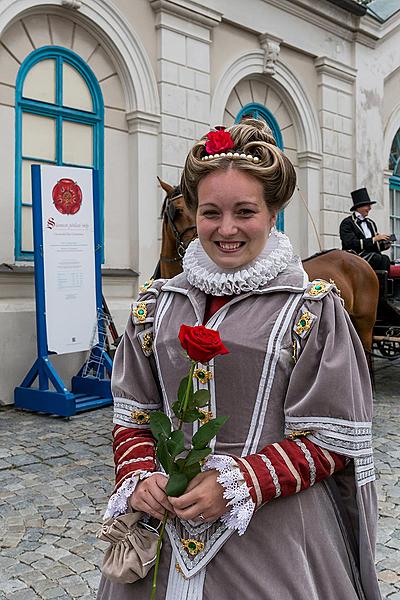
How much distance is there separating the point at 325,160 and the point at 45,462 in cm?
724

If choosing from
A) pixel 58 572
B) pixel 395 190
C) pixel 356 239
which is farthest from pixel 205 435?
pixel 395 190

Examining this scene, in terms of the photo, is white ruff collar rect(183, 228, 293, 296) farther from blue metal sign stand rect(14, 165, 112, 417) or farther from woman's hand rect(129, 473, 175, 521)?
blue metal sign stand rect(14, 165, 112, 417)

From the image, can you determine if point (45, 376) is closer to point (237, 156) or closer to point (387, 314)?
point (387, 314)

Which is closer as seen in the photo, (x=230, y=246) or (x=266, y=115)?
(x=230, y=246)

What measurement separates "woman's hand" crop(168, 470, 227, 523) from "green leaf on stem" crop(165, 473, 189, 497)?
→ 10 millimetres

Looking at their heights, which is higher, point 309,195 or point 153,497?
point 309,195

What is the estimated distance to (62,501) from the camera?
3859 millimetres

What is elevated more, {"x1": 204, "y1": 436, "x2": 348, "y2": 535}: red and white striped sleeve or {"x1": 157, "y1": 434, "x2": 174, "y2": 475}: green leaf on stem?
{"x1": 157, "y1": 434, "x2": 174, "y2": 475}: green leaf on stem

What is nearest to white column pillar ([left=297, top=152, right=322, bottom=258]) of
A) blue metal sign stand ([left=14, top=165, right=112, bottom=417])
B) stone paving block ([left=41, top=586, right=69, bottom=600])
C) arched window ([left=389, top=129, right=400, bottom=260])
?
arched window ([left=389, top=129, right=400, bottom=260])

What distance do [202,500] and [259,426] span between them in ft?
0.71

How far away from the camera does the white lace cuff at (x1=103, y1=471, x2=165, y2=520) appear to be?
4.63 ft

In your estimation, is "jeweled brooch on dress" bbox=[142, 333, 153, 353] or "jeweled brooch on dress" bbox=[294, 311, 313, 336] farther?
"jeweled brooch on dress" bbox=[142, 333, 153, 353]

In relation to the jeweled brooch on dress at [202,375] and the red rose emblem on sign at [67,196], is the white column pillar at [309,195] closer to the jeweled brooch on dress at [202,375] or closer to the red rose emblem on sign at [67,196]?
the red rose emblem on sign at [67,196]

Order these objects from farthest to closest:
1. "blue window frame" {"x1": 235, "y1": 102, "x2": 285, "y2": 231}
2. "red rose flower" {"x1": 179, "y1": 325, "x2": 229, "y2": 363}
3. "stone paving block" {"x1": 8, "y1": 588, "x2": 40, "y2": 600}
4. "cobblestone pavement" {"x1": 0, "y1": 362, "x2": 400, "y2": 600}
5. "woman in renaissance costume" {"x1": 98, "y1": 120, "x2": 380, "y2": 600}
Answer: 1. "blue window frame" {"x1": 235, "y1": 102, "x2": 285, "y2": 231}
2. "cobblestone pavement" {"x1": 0, "y1": 362, "x2": 400, "y2": 600}
3. "stone paving block" {"x1": 8, "y1": 588, "x2": 40, "y2": 600}
4. "woman in renaissance costume" {"x1": 98, "y1": 120, "x2": 380, "y2": 600}
5. "red rose flower" {"x1": 179, "y1": 325, "x2": 229, "y2": 363}
